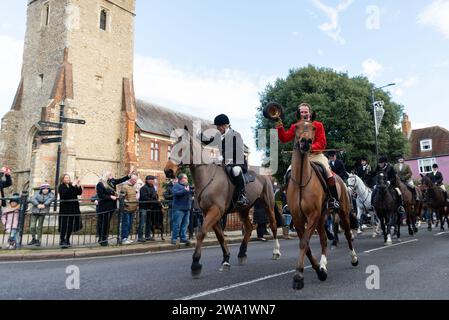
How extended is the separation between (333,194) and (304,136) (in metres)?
1.58

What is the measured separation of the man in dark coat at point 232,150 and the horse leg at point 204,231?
3.32 feet

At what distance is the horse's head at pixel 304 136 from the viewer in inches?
217

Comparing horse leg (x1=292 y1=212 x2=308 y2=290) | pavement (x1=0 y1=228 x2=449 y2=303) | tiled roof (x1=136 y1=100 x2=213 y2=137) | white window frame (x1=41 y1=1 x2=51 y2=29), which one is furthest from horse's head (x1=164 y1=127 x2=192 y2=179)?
white window frame (x1=41 y1=1 x2=51 y2=29)

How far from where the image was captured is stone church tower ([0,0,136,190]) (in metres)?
33.1

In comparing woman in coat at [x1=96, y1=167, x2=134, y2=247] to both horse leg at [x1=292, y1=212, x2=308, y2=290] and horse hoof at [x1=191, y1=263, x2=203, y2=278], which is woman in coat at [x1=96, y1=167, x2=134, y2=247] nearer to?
horse hoof at [x1=191, y1=263, x2=203, y2=278]

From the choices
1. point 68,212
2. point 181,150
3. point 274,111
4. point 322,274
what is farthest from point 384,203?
point 68,212

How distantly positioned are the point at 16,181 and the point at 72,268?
33.4 meters

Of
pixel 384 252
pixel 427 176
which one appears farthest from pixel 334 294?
pixel 427 176

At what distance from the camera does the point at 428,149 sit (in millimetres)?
51688

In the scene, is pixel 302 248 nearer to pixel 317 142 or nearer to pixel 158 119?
pixel 317 142

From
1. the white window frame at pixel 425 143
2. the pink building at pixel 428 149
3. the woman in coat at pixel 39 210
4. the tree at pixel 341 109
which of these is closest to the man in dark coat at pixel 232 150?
the woman in coat at pixel 39 210

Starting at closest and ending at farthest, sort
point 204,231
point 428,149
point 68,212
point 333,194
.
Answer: point 204,231 → point 333,194 → point 68,212 → point 428,149

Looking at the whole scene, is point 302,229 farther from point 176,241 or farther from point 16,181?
point 16,181
